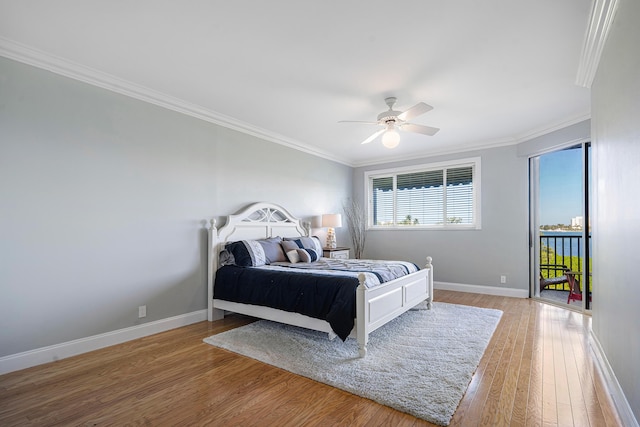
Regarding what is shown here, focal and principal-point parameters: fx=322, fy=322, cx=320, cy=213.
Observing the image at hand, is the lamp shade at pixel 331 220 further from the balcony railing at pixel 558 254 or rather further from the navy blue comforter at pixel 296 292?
the balcony railing at pixel 558 254

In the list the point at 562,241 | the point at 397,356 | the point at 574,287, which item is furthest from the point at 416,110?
the point at 562,241

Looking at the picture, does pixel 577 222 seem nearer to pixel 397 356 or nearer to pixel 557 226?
A: pixel 557 226

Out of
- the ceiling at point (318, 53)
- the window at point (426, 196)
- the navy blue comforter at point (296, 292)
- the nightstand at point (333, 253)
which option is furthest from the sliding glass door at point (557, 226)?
the navy blue comforter at point (296, 292)

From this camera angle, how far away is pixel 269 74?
3.08 metres

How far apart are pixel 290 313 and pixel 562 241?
182 inches

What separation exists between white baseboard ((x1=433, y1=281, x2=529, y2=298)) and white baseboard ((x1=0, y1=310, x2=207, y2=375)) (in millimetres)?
4250

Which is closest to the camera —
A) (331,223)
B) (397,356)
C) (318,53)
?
(318,53)

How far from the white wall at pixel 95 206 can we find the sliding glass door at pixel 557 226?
4745mm

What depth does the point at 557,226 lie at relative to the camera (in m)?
5.00

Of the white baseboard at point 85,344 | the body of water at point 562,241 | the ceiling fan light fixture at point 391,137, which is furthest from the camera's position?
the body of water at point 562,241

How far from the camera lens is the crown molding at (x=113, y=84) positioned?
2635 millimetres

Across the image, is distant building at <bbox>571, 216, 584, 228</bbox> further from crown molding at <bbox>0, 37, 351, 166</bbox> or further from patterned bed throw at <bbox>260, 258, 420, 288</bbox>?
crown molding at <bbox>0, 37, 351, 166</bbox>

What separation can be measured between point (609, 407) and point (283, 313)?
2.59 m

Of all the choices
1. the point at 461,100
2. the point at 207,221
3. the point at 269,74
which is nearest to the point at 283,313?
the point at 207,221
